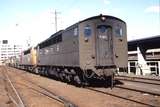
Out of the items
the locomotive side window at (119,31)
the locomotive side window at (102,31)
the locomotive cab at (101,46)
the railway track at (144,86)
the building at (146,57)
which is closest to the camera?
the railway track at (144,86)

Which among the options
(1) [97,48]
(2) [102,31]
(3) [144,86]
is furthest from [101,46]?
(3) [144,86]

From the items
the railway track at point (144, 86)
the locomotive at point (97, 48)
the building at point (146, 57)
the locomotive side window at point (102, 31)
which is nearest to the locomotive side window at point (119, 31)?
the locomotive at point (97, 48)

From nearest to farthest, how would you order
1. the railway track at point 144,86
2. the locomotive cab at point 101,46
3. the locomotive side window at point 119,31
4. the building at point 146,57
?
the railway track at point 144,86 < the locomotive cab at point 101,46 < the locomotive side window at point 119,31 < the building at point 146,57

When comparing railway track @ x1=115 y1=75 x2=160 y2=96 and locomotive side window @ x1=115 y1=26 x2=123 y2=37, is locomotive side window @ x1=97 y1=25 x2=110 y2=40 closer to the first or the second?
locomotive side window @ x1=115 y1=26 x2=123 y2=37

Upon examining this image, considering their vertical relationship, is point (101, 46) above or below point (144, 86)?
above

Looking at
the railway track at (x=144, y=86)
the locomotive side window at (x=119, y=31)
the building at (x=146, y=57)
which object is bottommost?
the railway track at (x=144, y=86)

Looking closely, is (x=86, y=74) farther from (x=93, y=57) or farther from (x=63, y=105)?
(x=63, y=105)

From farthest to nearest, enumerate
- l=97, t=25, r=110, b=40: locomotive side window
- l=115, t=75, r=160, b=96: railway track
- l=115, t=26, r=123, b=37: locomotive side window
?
l=115, t=26, r=123, b=37: locomotive side window → l=97, t=25, r=110, b=40: locomotive side window → l=115, t=75, r=160, b=96: railway track

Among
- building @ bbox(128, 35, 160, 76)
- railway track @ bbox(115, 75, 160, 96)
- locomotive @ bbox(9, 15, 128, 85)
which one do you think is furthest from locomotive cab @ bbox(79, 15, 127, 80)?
building @ bbox(128, 35, 160, 76)

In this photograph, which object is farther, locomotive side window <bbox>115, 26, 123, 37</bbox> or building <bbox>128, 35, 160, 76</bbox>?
building <bbox>128, 35, 160, 76</bbox>

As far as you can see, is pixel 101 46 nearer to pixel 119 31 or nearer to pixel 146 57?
pixel 119 31

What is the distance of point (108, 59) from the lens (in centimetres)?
1706

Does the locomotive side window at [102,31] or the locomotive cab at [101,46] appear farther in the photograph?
the locomotive side window at [102,31]

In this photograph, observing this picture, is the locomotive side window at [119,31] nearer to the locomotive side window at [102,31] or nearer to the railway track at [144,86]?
the locomotive side window at [102,31]
